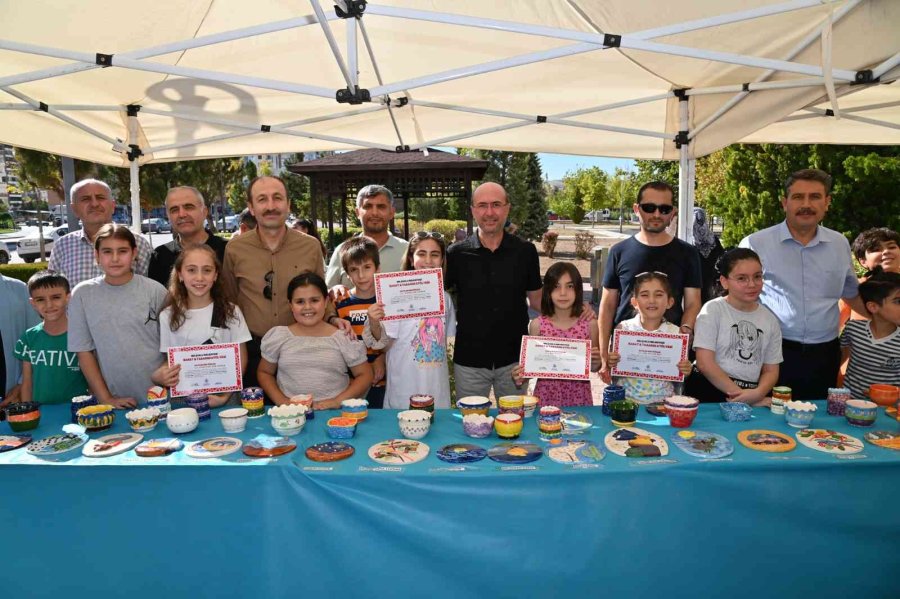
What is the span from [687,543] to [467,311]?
6.10ft

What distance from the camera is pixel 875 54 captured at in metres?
3.26

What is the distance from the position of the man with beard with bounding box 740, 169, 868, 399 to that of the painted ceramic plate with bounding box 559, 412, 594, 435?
1.64 metres

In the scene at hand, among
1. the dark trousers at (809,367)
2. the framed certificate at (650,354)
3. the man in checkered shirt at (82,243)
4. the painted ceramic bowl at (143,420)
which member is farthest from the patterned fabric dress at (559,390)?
the man in checkered shirt at (82,243)

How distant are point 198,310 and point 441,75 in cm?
227

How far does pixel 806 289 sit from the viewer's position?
3.52 m

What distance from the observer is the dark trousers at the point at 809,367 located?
11.6 ft

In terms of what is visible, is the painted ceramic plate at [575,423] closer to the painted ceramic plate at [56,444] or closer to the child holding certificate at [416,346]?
the child holding certificate at [416,346]

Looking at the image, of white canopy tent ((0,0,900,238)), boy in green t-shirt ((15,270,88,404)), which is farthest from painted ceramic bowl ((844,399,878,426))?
boy in green t-shirt ((15,270,88,404))

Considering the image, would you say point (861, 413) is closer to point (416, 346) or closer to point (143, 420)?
point (416, 346)

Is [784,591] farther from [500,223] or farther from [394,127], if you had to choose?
[394,127]

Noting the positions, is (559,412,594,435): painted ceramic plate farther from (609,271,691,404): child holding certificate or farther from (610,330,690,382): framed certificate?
(609,271,691,404): child holding certificate

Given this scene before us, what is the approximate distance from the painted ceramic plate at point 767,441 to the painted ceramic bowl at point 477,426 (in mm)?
1133

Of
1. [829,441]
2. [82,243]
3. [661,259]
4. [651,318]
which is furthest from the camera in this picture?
[82,243]

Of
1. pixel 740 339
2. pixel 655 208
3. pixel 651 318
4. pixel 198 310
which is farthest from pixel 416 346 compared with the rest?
pixel 740 339
